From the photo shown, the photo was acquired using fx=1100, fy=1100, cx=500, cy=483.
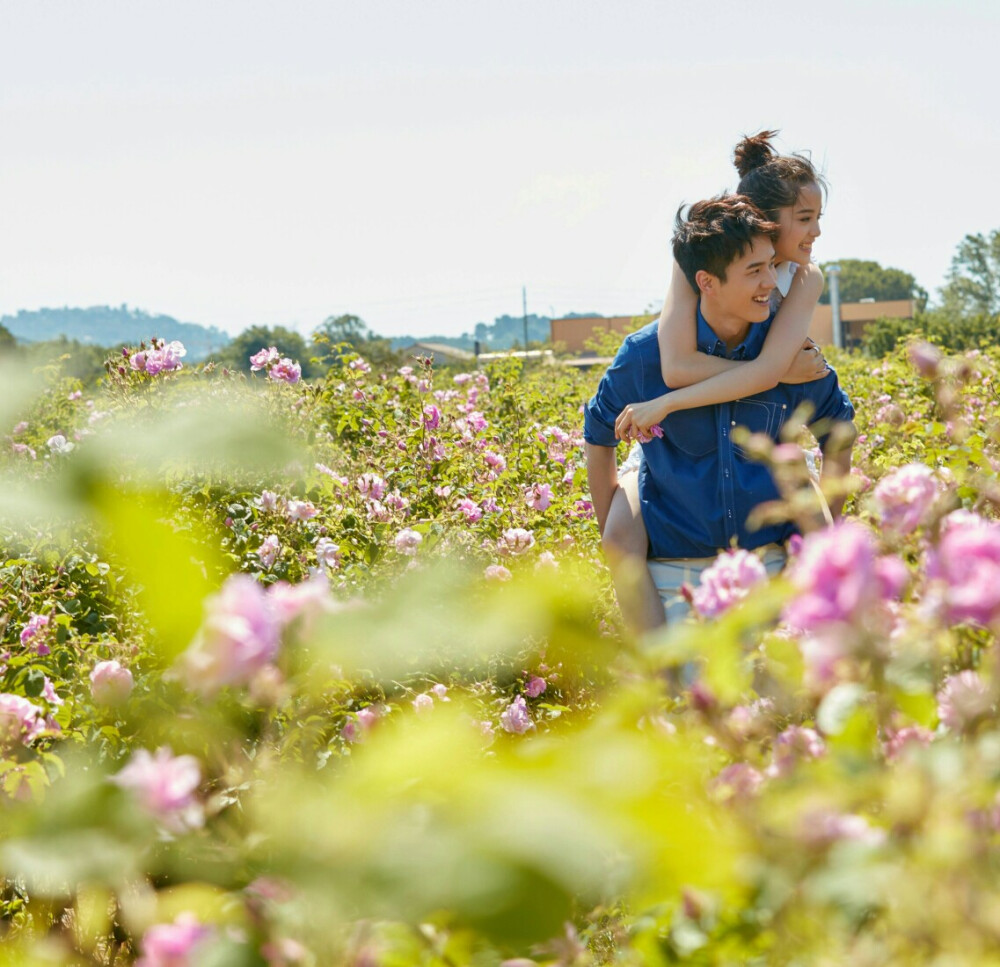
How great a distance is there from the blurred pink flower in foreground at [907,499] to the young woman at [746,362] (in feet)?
4.45

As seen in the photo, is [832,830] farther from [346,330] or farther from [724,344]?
[346,330]

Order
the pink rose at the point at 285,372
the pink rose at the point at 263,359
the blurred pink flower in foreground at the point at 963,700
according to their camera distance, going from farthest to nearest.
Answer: the pink rose at the point at 263,359, the pink rose at the point at 285,372, the blurred pink flower in foreground at the point at 963,700

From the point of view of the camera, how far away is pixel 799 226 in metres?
2.78

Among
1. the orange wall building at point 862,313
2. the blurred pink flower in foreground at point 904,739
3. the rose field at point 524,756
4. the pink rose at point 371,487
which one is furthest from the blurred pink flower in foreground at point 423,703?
the orange wall building at point 862,313

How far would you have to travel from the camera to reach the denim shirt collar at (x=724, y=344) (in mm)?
2701

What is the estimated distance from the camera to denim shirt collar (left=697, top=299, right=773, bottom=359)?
2701 millimetres

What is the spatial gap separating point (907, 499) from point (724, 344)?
166cm

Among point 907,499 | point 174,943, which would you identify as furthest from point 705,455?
point 174,943

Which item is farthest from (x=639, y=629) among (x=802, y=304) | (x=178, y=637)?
(x=178, y=637)

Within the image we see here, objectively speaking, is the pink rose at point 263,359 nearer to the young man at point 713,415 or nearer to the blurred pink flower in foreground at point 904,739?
the young man at point 713,415

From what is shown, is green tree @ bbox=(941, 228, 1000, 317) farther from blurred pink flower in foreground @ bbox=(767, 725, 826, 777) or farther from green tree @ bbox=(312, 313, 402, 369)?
blurred pink flower in foreground @ bbox=(767, 725, 826, 777)

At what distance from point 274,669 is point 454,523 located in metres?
2.74

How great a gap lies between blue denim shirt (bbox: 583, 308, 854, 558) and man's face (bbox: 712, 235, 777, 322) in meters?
0.11

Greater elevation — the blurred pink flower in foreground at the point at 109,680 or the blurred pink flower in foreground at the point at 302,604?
the blurred pink flower in foreground at the point at 302,604
